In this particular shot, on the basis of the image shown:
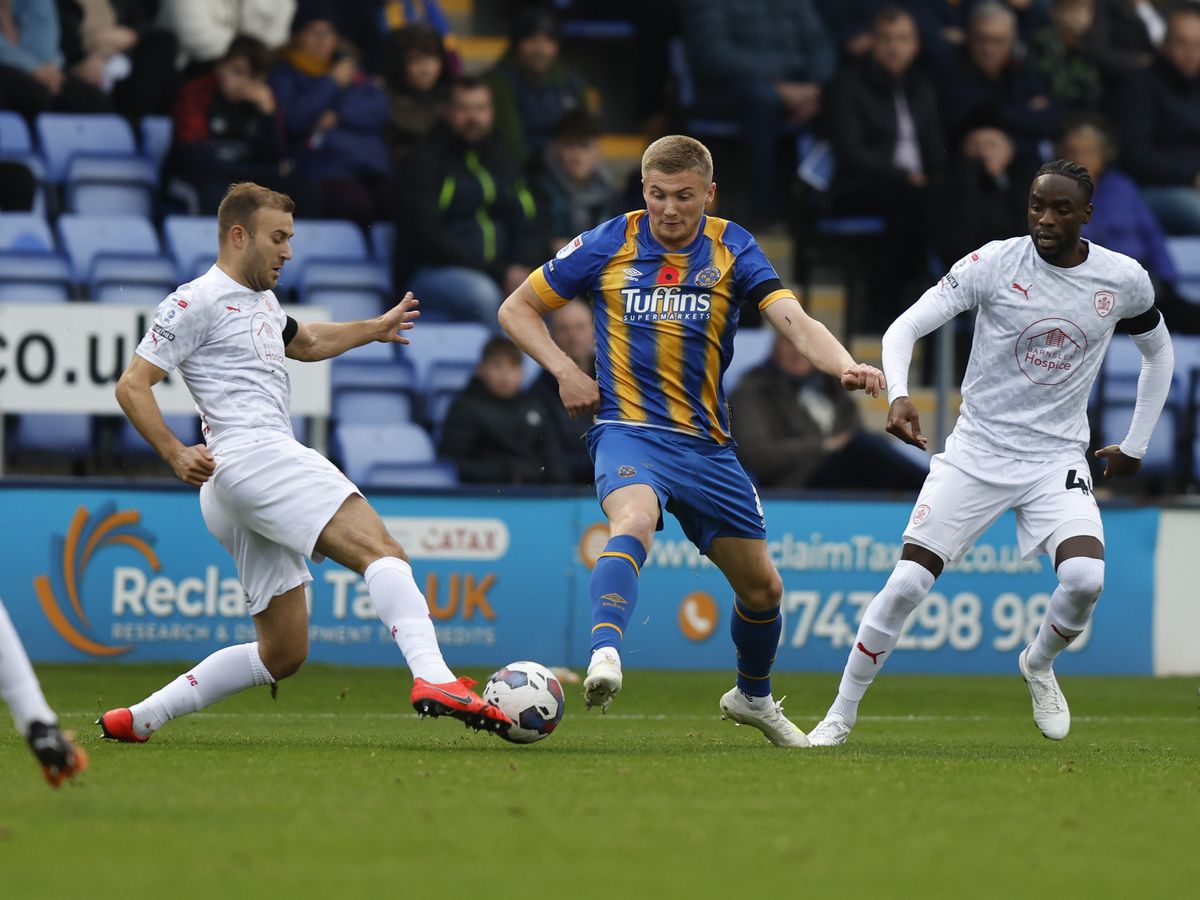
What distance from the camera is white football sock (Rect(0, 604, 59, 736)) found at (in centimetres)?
531

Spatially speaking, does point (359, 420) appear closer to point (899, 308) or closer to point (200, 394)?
point (899, 308)

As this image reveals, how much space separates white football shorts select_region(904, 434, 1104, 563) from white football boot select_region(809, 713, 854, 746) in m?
0.77

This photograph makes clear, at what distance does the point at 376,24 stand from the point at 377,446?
476 centimetres

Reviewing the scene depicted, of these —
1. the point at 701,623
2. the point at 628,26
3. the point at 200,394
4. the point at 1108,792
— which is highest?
the point at 628,26

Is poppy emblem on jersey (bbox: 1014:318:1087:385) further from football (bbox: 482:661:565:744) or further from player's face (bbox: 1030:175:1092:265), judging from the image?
football (bbox: 482:661:565:744)

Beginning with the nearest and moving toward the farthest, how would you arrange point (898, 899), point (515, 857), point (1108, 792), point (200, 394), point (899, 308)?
point (898, 899), point (515, 857), point (1108, 792), point (200, 394), point (899, 308)

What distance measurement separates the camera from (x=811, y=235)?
17.0 m

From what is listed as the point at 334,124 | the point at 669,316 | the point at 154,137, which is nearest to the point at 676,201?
the point at 669,316

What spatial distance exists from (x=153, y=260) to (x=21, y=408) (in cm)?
198

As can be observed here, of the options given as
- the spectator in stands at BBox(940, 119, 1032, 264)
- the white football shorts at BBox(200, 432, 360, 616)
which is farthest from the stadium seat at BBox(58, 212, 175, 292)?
the white football shorts at BBox(200, 432, 360, 616)

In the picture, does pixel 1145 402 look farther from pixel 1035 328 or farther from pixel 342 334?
pixel 342 334

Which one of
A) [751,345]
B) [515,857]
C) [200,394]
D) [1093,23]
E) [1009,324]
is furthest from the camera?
[1093,23]

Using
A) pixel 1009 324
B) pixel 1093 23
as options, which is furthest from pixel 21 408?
pixel 1093 23

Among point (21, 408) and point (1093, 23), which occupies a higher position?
point (1093, 23)
